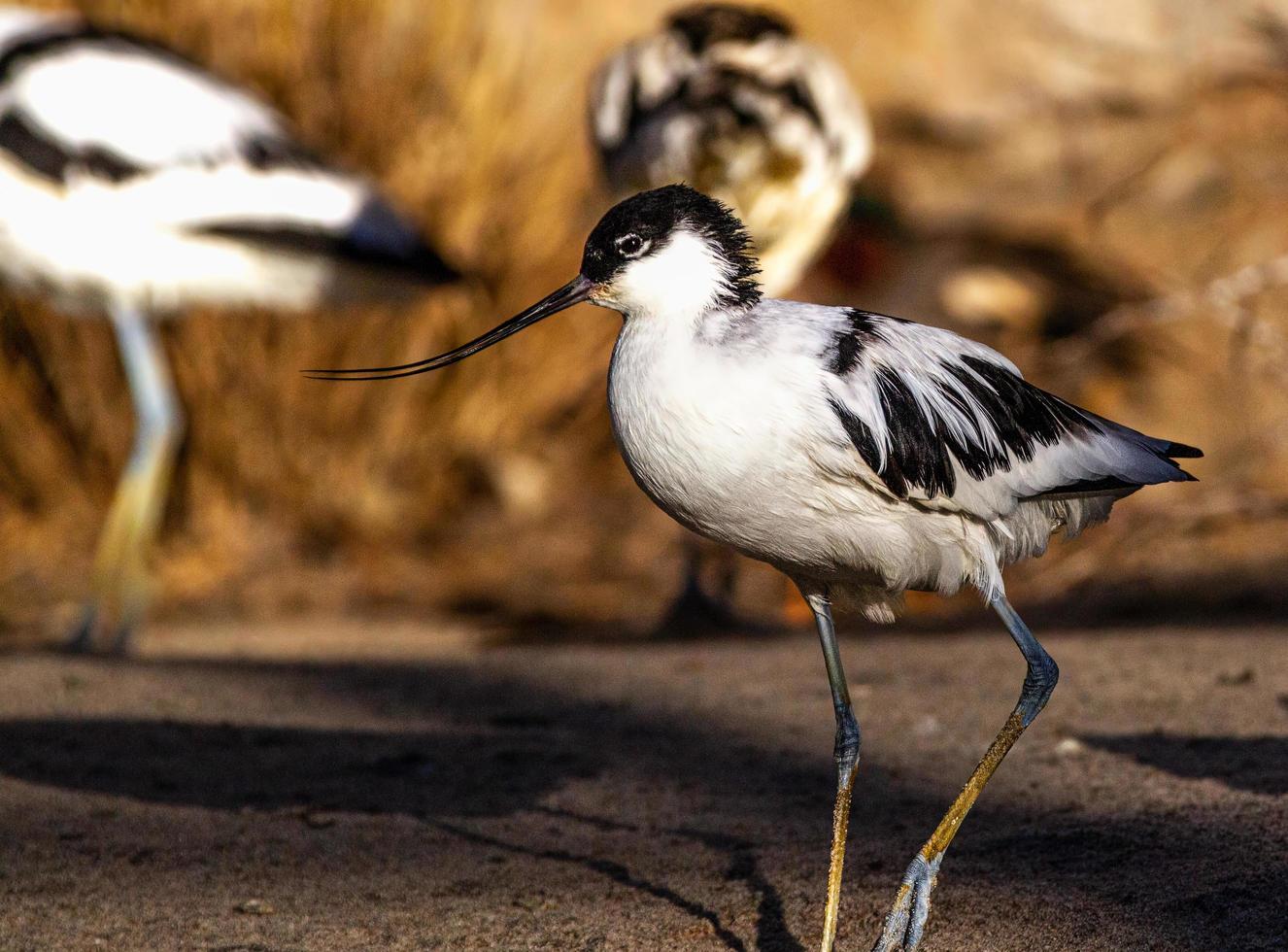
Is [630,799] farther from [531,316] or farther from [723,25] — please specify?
[723,25]

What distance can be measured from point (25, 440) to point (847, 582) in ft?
15.6

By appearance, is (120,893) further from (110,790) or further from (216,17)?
(216,17)

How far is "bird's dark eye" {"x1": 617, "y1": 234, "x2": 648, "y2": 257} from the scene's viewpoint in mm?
2484

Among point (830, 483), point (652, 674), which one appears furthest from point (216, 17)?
point (830, 483)

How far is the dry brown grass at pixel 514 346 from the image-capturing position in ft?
21.0

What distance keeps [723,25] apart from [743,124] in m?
0.47

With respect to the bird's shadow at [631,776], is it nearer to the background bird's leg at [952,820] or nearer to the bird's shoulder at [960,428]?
the background bird's leg at [952,820]

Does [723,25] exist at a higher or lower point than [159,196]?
higher

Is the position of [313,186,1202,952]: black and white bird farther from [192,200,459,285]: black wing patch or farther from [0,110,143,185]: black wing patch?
[0,110,143,185]: black wing patch

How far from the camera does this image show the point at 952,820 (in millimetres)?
2447

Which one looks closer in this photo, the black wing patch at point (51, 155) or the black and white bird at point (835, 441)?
the black and white bird at point (835, 441)

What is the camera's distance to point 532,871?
9.53ft

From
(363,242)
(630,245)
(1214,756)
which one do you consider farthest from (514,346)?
(630,245)

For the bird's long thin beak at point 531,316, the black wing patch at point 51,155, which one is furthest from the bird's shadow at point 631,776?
the black wing patch at point 51,155
